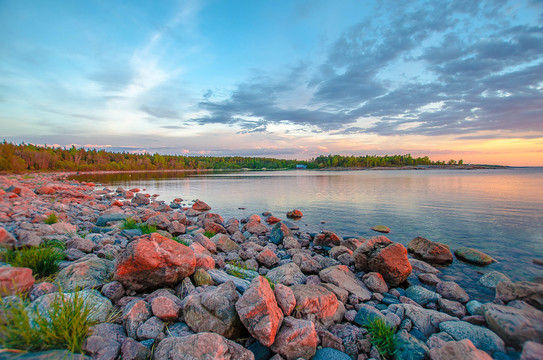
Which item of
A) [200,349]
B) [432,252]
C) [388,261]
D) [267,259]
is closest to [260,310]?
[200,349]

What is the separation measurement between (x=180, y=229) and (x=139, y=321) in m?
9.14

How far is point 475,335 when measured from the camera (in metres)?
4.61

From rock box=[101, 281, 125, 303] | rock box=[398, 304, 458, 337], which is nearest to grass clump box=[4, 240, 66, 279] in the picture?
rock box=[101, 281, 125, 303]

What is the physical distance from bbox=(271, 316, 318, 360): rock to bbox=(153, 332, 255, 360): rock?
51cm

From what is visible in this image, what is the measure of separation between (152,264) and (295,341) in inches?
125

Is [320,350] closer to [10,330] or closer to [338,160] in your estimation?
[10,330]

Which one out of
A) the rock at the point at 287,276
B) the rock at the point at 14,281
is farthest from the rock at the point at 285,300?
the rock at the point at 14,281

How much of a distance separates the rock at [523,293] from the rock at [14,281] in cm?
985

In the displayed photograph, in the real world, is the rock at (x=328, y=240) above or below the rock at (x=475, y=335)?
below

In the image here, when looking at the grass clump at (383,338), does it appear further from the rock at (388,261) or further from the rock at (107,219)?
the rock at (107,219)

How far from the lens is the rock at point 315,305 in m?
4.78

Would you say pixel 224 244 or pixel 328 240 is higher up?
pixel 224 244

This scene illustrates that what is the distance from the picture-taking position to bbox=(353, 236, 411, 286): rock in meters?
7.76

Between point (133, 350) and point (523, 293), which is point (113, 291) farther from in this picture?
point (523, 293)
